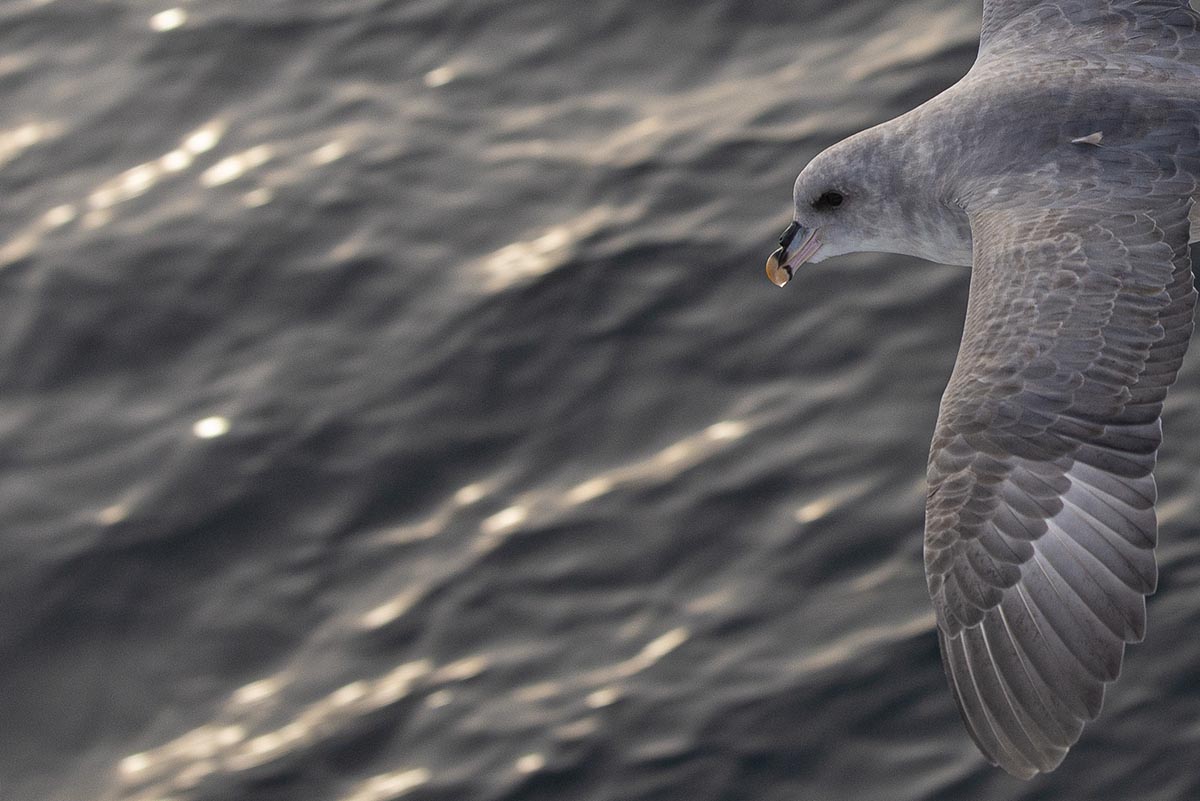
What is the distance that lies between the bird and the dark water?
5.25 ft

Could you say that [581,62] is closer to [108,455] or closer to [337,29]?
[337,29]

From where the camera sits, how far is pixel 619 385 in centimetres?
905

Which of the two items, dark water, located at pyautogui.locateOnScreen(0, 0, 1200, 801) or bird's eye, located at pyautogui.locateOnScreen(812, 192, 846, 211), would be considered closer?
bird's eye, located at pyautogui.locateOnScreen(812, 192, 846, 211)

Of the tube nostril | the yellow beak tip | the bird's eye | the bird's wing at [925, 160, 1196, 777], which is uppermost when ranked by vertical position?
the bird's eye

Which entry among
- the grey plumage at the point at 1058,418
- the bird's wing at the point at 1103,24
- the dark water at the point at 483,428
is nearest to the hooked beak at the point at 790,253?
the grey plumage at the point at 1058,418

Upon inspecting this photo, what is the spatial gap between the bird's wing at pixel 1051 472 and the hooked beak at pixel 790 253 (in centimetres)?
115

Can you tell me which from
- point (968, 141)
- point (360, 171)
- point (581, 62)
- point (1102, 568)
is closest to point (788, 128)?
point (581, 62)

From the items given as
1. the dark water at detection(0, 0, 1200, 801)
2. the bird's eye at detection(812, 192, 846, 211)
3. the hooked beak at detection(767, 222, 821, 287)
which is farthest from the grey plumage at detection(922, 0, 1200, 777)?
the dark water at detection(0, 0, 1200, 801)

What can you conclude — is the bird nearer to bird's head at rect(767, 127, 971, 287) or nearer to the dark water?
bird's head at rect(767, 127, 971, 287)

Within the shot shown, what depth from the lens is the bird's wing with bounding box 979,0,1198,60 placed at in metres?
7.48

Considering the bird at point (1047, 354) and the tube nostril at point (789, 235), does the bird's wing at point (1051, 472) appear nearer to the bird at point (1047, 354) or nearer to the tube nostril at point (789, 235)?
the bird at point (1047, 354)

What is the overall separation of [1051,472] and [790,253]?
1801 millimetres

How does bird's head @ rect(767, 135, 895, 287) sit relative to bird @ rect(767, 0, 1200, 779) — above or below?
above

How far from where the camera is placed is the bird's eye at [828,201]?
7453 mm
